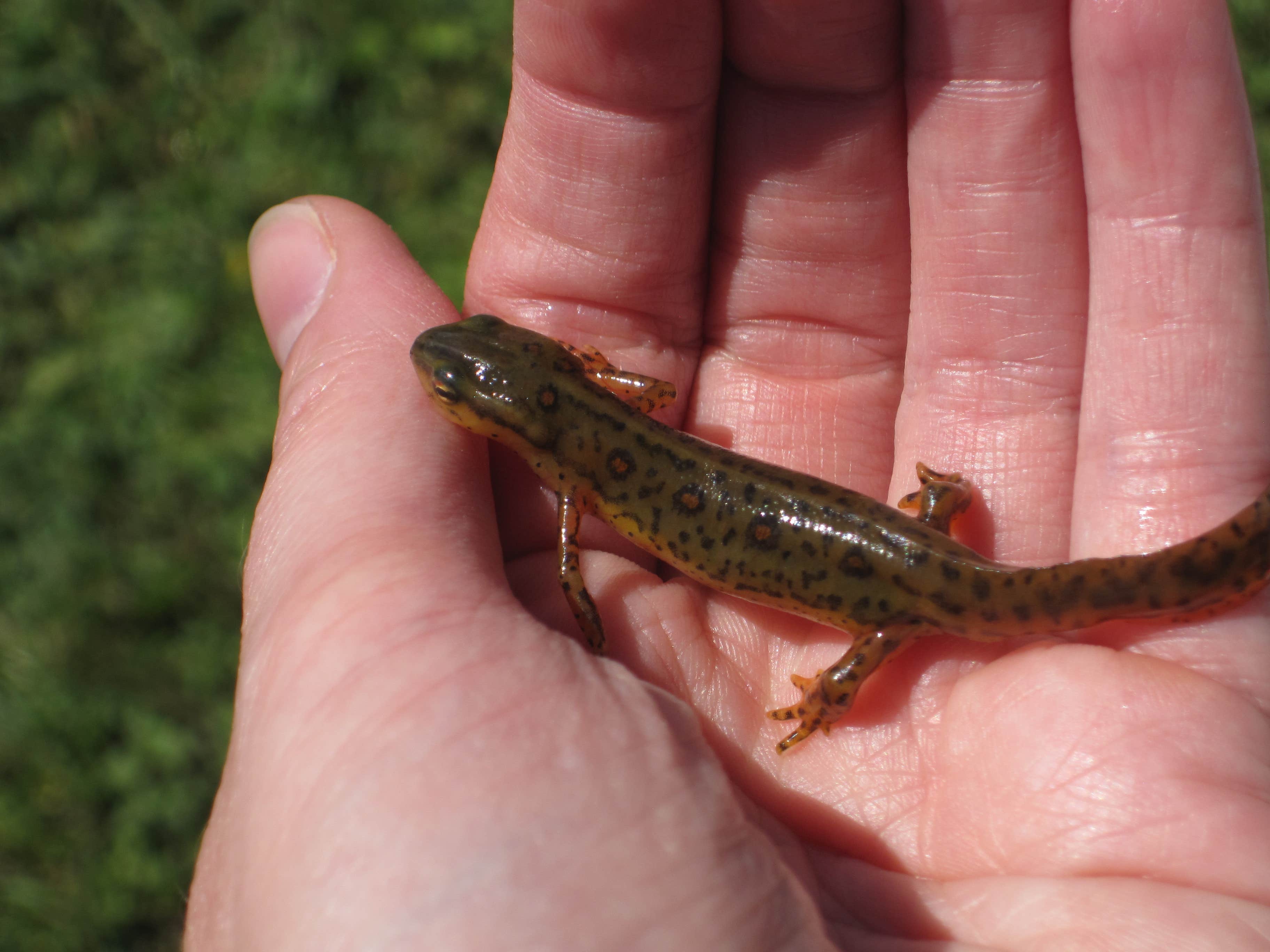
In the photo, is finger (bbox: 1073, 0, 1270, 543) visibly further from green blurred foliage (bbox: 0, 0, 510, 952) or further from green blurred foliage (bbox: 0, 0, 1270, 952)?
green blurred foliage (bbox: 0, 0, 510, 952)

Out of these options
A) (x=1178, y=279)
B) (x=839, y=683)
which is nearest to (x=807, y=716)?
(x=839, y=683)

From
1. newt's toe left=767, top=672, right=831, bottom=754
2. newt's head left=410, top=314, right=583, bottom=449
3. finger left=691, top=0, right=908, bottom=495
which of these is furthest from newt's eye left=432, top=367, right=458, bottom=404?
newt's toe left=767, top=672, right=831, bottom=754

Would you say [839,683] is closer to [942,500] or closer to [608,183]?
[942,500]

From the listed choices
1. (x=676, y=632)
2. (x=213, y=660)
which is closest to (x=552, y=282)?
(x=676, y=632)

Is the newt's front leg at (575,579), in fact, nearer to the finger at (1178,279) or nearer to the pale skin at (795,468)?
the pale skin at (795,468)

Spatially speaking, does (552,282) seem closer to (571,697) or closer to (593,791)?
(571,697)
